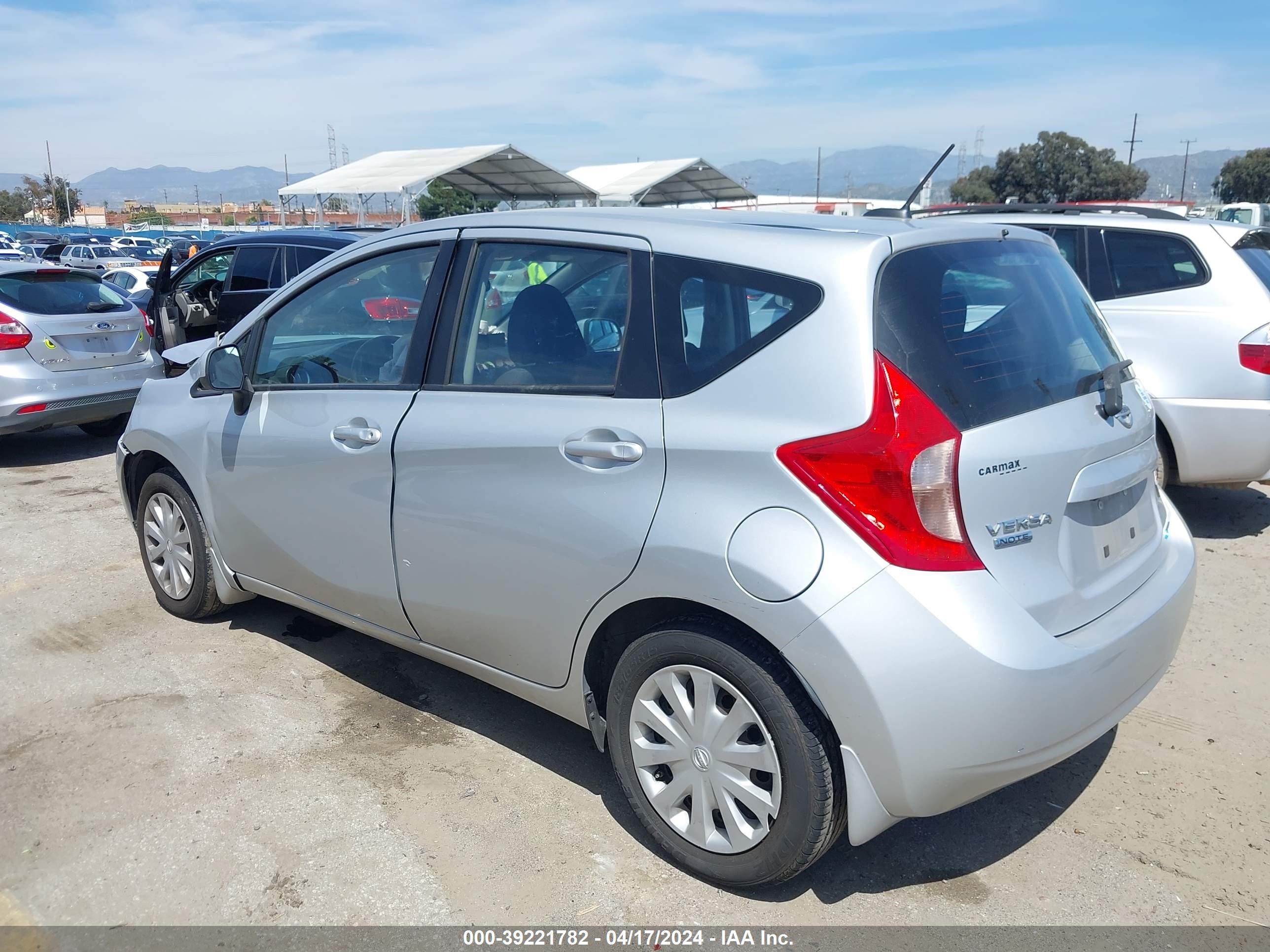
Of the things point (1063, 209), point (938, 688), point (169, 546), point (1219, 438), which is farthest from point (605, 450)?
point (1063, 209)

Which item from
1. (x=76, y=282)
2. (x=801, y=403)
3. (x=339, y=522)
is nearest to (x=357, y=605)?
(x=339, y=522)

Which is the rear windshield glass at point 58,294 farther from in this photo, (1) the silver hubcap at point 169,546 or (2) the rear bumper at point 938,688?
(2) the rear bumper at point 938,688

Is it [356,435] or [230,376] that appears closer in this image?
[356,435]

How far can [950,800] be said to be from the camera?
2529mm

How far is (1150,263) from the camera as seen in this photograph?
6.11 metres

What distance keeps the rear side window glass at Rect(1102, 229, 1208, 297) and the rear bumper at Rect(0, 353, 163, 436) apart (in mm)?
7458

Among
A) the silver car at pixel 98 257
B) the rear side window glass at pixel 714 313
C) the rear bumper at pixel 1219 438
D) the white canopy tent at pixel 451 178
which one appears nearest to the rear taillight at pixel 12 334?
the rear side window glass at pixel 714 313

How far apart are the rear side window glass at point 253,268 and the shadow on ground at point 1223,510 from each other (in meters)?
7.79

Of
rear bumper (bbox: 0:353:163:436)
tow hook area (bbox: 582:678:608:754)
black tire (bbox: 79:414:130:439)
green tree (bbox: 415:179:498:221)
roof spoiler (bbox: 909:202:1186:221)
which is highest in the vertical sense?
green tree (bbox: 415:179:498:221)

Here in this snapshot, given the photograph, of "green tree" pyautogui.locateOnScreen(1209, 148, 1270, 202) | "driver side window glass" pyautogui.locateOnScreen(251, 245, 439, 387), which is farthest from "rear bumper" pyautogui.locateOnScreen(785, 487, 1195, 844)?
"green tree" pyautogui.locateOnScreen(1209, 148, 1270, 202)

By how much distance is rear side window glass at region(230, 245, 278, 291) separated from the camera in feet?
31.3

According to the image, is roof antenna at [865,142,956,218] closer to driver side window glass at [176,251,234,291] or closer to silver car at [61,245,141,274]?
driver side window glass at [176,251,234,291]

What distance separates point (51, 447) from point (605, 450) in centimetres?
798

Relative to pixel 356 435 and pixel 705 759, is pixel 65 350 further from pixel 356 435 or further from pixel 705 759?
pixel 705 759
